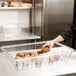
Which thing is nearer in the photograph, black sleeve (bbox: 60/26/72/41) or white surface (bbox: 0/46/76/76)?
white surface (bbox: 0/46/76/76)

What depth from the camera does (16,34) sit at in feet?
10.2

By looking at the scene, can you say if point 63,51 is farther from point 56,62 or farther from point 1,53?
point 1,53

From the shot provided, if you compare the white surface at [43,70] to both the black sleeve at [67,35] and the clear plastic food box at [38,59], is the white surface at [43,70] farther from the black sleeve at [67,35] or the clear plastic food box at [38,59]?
the black sleeve at [67,35]

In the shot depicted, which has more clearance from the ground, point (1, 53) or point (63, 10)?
point (63, 10)

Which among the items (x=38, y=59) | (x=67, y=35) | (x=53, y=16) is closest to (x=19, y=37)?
(x=53, y=16)

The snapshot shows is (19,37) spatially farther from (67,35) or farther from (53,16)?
(67,35)

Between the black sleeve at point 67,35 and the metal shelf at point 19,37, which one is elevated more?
the black sleeve at point 67,35

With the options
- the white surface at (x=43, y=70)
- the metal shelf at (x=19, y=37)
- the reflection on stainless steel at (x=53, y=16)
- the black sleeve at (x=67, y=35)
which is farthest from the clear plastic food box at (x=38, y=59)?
the reflection on stainless steel at (x=53, y=16)

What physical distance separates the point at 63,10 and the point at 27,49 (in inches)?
60.7

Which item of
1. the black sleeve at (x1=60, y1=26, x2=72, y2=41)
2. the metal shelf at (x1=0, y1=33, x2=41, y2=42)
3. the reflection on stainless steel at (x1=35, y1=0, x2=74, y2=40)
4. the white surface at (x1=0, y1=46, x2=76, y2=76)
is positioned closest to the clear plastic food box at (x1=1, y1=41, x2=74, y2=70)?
the white surface at (x1=0, y1=46, x2=76, y2=76)

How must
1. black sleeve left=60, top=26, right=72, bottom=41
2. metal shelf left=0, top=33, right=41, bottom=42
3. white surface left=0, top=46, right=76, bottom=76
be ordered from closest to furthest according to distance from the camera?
white surface left=0, top=46, right=76, bottom=76 < black sleeve left=60, top=26, right=72, bottom=41 < metal shelf left=0, top=33, right=41, bottom=42

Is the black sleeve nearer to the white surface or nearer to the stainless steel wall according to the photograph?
the white surface

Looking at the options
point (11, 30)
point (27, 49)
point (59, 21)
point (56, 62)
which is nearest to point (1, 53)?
point (27, 49)

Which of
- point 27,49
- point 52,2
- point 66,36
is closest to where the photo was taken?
point 27,49
